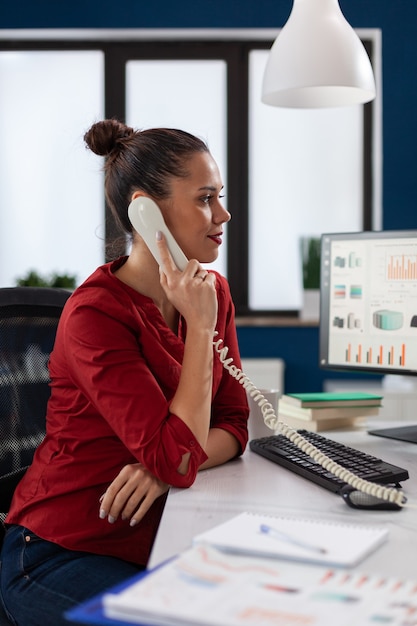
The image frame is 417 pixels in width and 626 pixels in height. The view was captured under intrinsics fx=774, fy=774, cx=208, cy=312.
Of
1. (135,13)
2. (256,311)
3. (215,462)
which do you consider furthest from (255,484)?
(135,13)

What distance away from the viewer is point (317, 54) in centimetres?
194

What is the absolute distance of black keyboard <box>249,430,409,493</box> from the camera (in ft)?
4.11

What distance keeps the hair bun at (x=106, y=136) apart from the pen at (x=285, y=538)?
91 cm

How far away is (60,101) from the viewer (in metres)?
4.11

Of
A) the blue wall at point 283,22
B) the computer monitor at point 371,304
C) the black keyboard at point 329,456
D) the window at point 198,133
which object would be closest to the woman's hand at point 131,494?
the black keyboard at point 329,456

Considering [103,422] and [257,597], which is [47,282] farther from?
[257,597]

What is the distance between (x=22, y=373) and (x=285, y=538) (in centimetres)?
80

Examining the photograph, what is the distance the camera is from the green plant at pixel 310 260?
12.6ft

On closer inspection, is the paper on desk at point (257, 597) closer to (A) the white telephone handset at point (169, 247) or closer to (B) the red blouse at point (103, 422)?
(B) the red blouse at point (103, 422)

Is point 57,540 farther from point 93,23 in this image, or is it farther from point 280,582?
point 93,23

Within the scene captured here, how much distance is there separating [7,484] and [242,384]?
49cm

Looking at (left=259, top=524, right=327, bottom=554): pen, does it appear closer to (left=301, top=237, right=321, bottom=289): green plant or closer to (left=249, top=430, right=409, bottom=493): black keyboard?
(left=249, top=430, right=409, bottom=493): black keyboard

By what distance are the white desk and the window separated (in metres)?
2.71

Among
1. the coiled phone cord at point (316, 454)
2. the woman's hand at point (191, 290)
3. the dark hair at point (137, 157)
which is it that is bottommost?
the coiled phone cord at point (316, 454)
